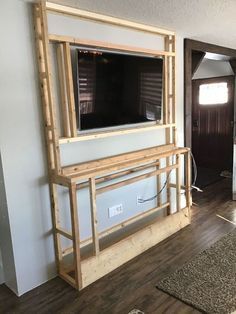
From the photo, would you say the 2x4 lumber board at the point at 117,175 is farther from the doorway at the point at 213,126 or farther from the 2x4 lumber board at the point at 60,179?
the doorway at the point at 213,126

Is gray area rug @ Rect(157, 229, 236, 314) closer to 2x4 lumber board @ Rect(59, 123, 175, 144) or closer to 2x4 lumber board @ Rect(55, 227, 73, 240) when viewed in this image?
2x4 lumber board @ Rect(55, 227, 73, 240)

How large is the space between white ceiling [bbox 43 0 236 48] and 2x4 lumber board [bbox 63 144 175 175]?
125 centimetres


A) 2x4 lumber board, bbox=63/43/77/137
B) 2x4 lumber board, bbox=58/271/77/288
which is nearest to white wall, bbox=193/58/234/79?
2x4 lumber board, bbox=63/43/77/137

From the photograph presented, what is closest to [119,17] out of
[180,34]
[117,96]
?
[117,96]

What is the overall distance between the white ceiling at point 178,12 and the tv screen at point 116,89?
0.33 meters

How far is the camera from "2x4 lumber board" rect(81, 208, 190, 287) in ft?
7.50

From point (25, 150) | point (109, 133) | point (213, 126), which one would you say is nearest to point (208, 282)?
point (109, 133)

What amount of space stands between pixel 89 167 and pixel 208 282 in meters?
1.33

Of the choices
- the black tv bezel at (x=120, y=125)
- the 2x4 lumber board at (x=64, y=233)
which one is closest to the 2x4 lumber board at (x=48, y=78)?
the black tv bezel at (x=120, y=125)

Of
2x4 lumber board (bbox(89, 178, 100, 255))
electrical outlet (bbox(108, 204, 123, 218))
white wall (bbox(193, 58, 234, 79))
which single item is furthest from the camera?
white wall (bbox(193, 58, 234, 79))

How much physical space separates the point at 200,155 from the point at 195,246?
10.4ft

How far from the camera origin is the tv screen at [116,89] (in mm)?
2285

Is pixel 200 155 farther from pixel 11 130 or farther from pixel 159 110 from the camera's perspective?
pixel 11 130

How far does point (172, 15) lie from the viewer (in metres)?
2.49
